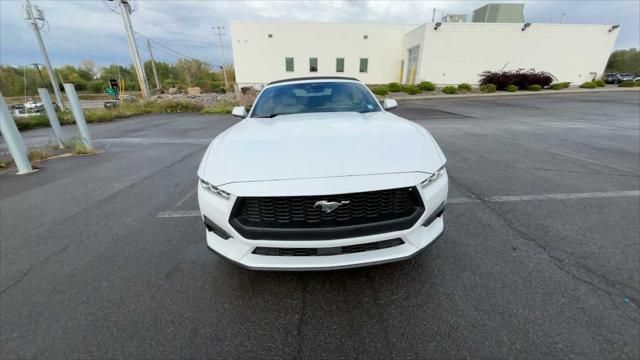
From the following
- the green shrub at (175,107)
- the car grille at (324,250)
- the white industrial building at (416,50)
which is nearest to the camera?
the car grille at (324,250)

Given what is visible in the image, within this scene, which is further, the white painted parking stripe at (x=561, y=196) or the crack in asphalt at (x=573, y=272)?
the white painted parking stripe at (x=561, y=196)

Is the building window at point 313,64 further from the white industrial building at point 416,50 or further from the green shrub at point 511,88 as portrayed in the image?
the green shrub at point 511,88

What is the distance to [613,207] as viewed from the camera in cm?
312

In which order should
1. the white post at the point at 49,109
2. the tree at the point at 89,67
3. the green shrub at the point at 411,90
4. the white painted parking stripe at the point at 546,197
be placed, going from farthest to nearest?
the tree at the point at 89,67 → the green shrub at the point at 411,90 → the white post at the point at 49,109 → the white painted parking stripe at the point at 546,197

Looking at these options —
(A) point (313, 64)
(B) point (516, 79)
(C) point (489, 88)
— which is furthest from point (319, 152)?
(A) point (313, 64)

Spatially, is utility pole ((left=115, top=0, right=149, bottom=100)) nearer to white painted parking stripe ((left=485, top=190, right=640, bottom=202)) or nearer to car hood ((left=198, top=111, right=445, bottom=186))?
car hood ((left=198, top=111, right=445, bottom=186))

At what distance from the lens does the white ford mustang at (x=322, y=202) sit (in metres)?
1.60

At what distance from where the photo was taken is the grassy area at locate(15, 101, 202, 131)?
12.6 meters

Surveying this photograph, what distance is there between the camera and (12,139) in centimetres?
492

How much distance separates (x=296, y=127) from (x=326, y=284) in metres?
1.33

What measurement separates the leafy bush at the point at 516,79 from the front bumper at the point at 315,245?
27.7 meters

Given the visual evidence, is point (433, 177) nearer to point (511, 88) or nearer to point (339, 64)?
point (511, 88)

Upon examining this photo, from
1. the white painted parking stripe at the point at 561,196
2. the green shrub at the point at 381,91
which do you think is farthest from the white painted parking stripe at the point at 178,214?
the green shrub at the point at 381,91

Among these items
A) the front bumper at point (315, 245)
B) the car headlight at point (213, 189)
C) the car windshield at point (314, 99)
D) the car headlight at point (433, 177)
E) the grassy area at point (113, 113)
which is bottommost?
the grassy area at point (113, 113)
